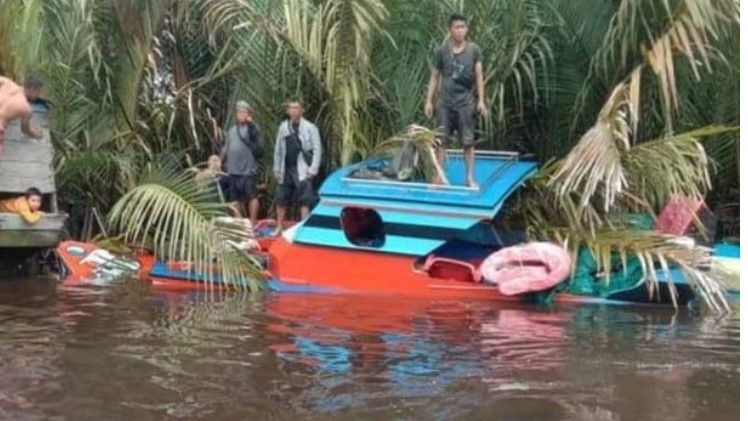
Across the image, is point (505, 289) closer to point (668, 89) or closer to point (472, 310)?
point (472, 310)

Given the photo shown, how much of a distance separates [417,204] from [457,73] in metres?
1.27

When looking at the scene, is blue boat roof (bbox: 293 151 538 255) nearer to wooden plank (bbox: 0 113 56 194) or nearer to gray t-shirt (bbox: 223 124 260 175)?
gray t-shirt (bbox: 223 124 260 175)

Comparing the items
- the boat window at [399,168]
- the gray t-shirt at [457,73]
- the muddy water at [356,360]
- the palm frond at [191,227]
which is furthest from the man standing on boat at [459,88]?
the palm frond at [191,227]

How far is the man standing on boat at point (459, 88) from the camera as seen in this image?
10.1 metres

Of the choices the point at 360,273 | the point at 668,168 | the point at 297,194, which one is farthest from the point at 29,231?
the point at 668,168

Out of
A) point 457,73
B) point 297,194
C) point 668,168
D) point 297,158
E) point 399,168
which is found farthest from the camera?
point 297,194

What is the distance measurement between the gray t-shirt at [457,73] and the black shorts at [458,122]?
0.18 ft

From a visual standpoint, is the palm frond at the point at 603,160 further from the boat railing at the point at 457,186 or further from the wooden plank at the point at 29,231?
the wooden plank at the point at 29,231

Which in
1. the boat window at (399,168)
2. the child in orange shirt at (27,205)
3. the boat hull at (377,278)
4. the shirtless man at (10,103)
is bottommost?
the boat hull at (377,278)

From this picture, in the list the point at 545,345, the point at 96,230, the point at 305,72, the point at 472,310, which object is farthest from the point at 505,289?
the point at 96,230

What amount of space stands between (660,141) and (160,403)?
568 cm

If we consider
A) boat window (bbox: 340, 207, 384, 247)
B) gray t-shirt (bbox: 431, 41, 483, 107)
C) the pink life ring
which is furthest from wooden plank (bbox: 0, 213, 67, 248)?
the pink life ring

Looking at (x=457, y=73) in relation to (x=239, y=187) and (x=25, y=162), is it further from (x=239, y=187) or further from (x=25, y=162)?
(x=25, y=162)

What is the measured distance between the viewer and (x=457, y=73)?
10195mm
